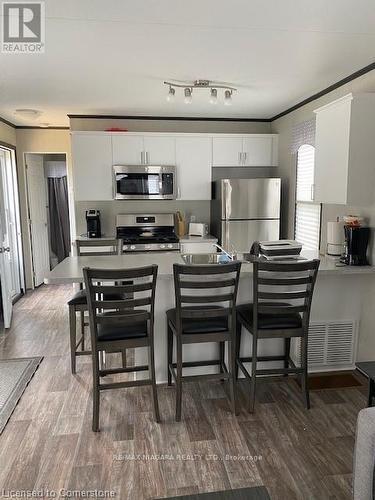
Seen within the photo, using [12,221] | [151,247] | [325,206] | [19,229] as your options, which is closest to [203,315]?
[325,206]

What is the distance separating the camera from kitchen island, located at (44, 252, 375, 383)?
115 inches

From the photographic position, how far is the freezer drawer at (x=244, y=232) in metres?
4.72

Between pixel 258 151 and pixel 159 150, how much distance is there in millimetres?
1340

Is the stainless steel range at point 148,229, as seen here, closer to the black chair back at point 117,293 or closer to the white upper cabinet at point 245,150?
the white upper cabinet at point 245,150

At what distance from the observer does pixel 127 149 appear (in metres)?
4.82

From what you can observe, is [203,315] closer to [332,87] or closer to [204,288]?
[204,288]

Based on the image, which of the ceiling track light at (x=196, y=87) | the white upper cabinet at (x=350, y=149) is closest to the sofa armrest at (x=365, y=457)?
the white upper cabinet at (x=350, y=149)

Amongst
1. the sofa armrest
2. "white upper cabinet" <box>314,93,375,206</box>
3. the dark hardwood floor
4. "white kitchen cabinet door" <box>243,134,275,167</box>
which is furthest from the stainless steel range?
the sofa armrest

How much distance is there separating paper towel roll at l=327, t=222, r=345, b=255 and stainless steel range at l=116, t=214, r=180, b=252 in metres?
2.06

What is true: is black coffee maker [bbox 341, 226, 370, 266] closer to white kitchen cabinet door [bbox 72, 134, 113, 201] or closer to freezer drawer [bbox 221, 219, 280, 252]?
freezer drawer [bbox 221, 219, 280, 252]

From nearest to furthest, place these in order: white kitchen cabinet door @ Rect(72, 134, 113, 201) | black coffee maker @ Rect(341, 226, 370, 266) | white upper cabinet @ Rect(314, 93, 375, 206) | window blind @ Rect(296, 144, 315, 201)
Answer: white upper cabinet @ Rect(314, 93, 375, 206) → black coffee maker @ Rect(341, 226, 370, 266) → window blind @ Rect(296, 144, 315, 201) → white kitchen cabinet door @ Rect(72, 134, 113, 201)

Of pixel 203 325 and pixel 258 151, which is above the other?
pixel 258 151

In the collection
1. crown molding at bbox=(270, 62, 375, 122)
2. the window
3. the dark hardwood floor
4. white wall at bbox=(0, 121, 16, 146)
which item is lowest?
the dark hardwood floor

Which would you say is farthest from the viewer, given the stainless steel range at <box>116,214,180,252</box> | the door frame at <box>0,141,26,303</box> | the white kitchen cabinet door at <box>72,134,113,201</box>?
the door frame at <box>0,141,26,303</box>
